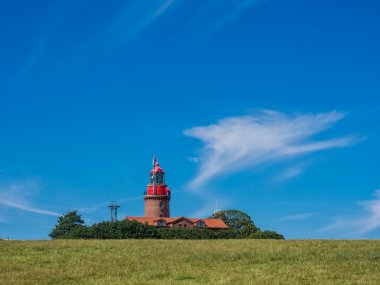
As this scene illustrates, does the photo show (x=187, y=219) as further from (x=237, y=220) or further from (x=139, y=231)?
(x=139, y=231)

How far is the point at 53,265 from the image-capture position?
31.5 meters

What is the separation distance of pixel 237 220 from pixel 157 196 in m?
21.4

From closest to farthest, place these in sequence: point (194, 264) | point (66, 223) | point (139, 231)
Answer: point (194, 264)
point (139, 231)
point (66, 223)

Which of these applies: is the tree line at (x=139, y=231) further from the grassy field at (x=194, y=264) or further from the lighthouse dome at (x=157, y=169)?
the grassy field at (x=194, y=264)

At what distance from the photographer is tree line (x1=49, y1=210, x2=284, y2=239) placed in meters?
91.1

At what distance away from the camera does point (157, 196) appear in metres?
138

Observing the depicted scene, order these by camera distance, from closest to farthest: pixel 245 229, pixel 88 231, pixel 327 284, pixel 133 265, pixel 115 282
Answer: pixel 327 284
pixel 115 282
pixel 133 265
pixel 88 231
pixel 245 229

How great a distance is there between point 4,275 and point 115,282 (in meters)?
6.66

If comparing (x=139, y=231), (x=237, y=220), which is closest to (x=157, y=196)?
(x=237, y=220)

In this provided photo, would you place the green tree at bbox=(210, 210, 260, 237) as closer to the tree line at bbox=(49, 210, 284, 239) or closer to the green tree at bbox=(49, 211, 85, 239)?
the tree line at bbox=(49, 210, 284, 239)

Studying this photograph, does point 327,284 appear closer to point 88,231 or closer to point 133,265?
point 133,265

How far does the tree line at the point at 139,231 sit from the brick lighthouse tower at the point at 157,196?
16745 millimetres

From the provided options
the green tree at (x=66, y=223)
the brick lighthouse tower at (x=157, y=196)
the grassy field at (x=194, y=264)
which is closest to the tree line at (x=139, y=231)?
the green tree at (x=66, y=223)

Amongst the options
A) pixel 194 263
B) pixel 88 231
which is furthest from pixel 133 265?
pixel 88 231
